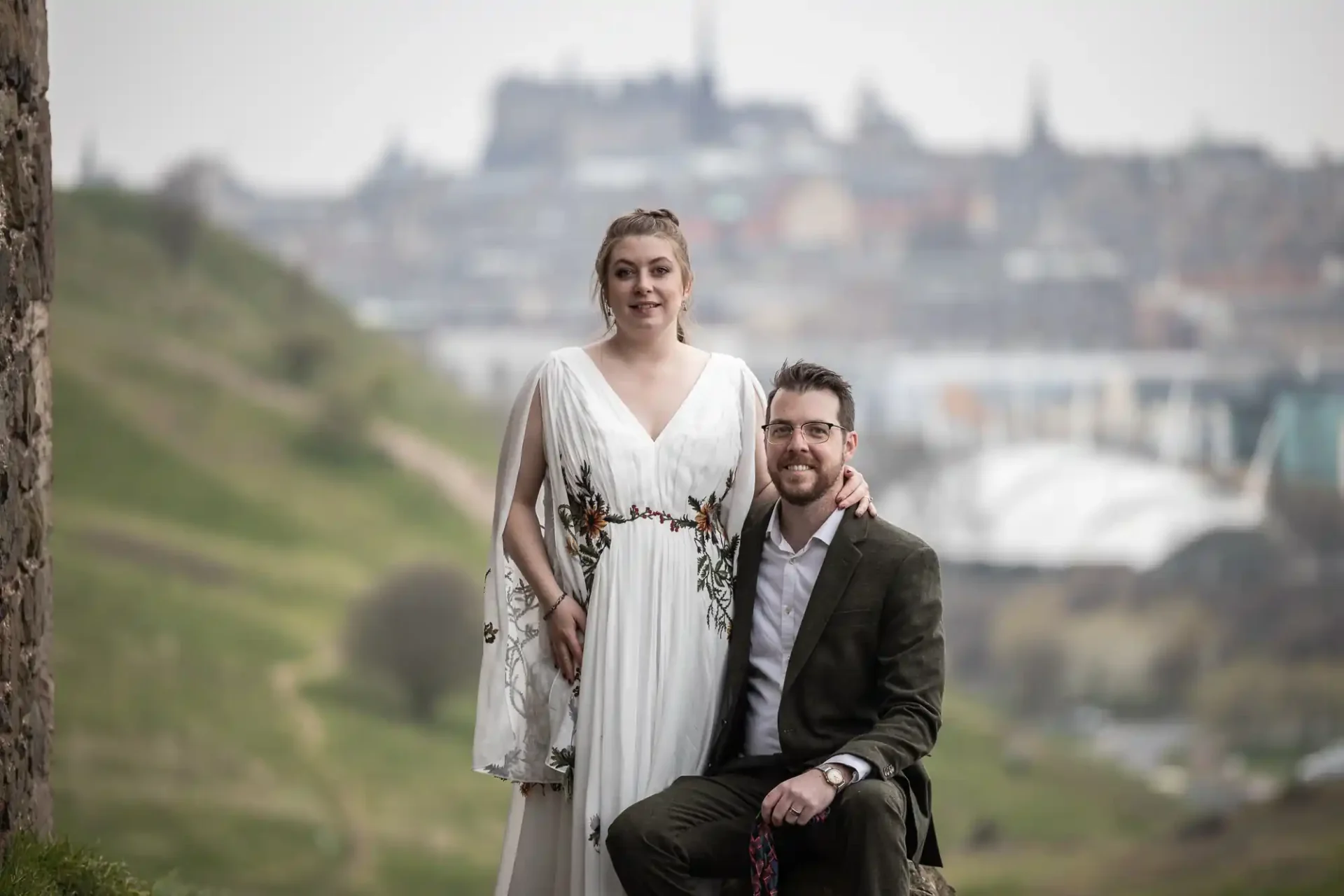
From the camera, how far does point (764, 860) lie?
2648mm

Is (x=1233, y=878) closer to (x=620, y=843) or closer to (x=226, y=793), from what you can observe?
(x=226, y=793)

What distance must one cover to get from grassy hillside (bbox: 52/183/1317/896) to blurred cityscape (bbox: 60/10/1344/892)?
2.06ft

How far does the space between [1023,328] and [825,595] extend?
14.2 m

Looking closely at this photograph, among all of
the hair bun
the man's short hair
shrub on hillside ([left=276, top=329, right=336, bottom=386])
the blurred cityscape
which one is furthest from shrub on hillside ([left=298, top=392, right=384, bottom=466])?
the man's short hair

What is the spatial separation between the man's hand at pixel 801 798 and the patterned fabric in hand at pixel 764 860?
0.22ft

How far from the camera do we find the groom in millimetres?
2572

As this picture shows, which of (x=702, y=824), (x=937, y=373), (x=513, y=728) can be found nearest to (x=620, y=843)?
(x=702, y=824)

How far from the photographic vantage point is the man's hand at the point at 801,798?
2.54 meters

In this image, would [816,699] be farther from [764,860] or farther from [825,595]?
[764,860]

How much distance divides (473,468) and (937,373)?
193 inches

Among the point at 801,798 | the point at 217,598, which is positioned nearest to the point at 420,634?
the point at 217,598

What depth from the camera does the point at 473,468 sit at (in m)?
14.4

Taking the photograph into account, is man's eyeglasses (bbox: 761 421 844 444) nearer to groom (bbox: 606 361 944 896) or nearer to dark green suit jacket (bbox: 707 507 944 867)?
groom (bbox: 606 361 944 896)

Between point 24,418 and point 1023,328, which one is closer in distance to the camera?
point 24,418
